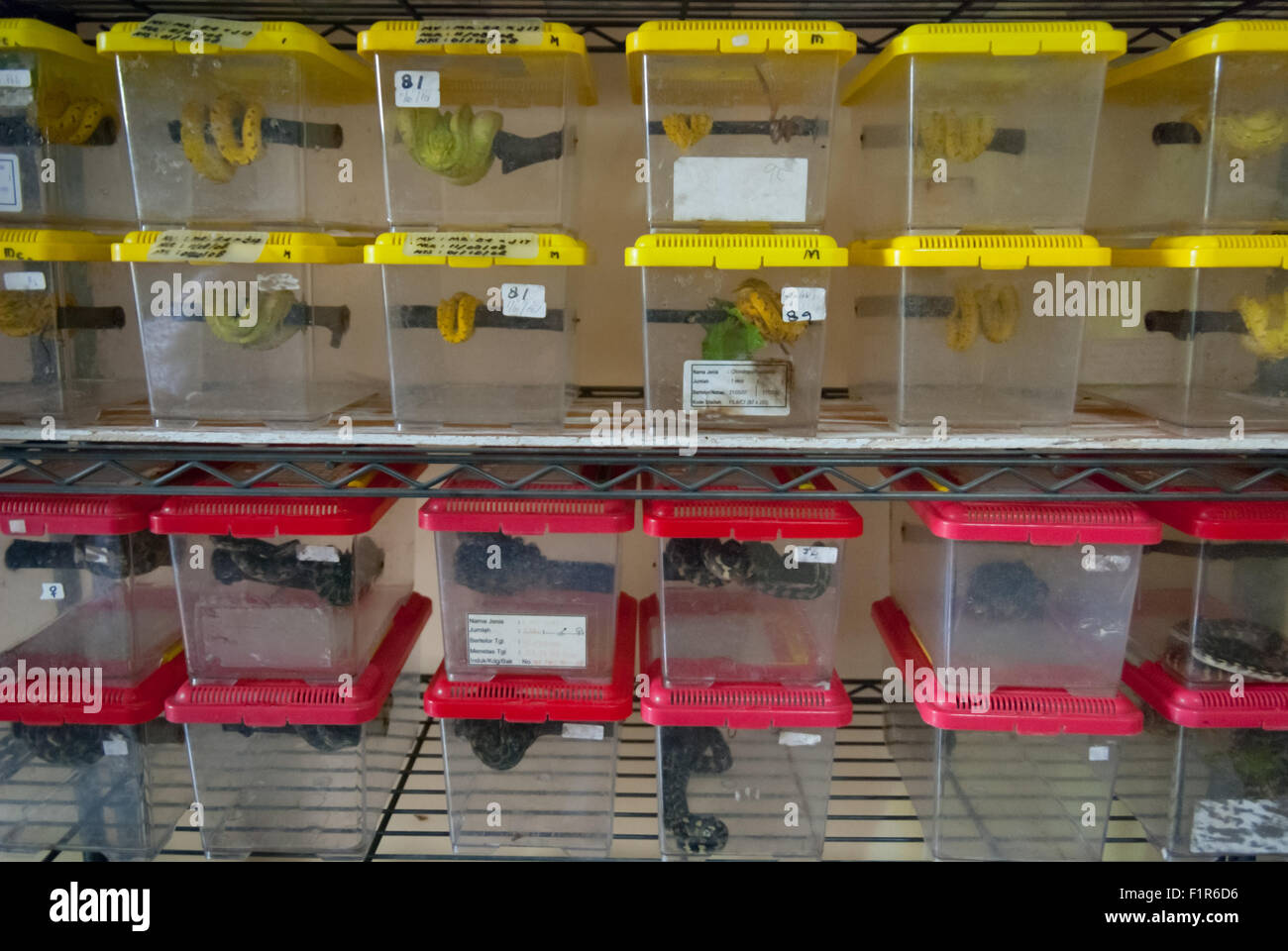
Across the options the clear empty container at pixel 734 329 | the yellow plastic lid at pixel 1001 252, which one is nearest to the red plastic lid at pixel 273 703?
the clear empty container at pixel 734 329

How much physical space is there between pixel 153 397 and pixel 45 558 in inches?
10.8

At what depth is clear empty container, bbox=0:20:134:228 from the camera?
1053 mm

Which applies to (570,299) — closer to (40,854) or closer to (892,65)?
(892,65)

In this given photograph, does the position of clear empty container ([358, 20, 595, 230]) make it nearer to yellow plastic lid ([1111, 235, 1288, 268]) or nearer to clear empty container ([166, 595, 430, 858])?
clear empty container ([166, 595, 430, 858])

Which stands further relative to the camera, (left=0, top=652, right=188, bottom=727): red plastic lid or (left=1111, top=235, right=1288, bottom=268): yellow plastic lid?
(left=0, top=652, right=188, bottom=727): red plastic lid

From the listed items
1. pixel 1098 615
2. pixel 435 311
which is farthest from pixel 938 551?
pixel 435 311

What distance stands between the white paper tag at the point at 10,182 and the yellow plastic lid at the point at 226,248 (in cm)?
16

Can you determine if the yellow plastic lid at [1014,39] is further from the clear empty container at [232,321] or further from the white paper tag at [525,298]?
the clear empty container at [232,321]

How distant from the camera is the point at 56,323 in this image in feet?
3.61

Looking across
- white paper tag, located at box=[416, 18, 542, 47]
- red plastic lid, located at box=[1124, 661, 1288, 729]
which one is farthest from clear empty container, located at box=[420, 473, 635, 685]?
red plastic lid, located at box=[1124, 661, 1288, 729]

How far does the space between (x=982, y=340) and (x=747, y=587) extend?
1.44 feet

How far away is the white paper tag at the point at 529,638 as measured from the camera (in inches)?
45.4

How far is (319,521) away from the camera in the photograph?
1092 mm

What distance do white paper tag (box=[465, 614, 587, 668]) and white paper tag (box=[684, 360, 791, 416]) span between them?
1.11 feet
